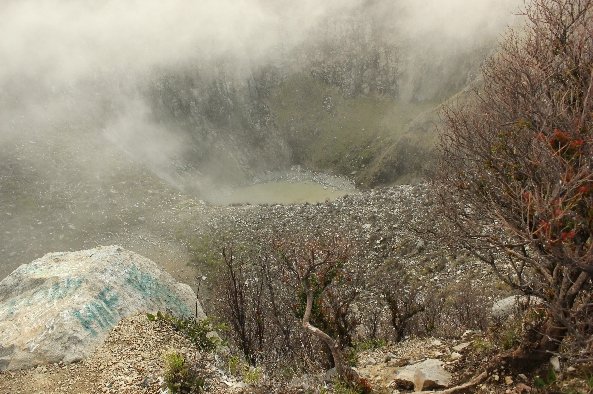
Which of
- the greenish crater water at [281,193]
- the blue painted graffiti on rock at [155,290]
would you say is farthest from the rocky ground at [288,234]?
the greenish crater water at [281,193]

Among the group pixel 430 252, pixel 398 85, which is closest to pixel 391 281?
pixel 430 252

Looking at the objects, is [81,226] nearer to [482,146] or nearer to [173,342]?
[173,342]

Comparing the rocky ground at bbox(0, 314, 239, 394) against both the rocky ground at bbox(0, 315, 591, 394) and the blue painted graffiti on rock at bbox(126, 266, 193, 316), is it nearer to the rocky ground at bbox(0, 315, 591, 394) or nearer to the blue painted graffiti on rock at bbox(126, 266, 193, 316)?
the rocky ground at bbox(0, 315, 591, 394)

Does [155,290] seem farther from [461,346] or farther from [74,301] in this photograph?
[461,346]

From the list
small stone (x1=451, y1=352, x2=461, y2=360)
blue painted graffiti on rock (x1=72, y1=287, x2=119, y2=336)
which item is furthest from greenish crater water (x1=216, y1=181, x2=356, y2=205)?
blue painted graffiti on rock (x1=72, y1=287, x2=119, y2=336)

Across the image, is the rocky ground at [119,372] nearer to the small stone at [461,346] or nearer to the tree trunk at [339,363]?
the tree trunk at [339,363]

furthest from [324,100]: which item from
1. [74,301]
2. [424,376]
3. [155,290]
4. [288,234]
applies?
[424,376]

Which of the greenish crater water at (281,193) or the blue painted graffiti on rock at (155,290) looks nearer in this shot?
the blue painted graffiti on rock at (155,290)

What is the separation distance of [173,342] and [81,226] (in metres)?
39.6

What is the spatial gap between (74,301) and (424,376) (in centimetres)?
1065

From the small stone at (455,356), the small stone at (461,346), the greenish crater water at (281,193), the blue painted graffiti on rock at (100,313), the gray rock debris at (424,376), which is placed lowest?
the gray rock debris at (424,376)

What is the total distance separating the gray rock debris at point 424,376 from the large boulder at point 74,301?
8291 mm

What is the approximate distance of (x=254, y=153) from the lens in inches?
3760

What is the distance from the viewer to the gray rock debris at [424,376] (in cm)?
1337
